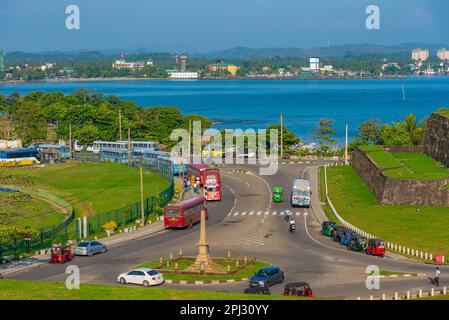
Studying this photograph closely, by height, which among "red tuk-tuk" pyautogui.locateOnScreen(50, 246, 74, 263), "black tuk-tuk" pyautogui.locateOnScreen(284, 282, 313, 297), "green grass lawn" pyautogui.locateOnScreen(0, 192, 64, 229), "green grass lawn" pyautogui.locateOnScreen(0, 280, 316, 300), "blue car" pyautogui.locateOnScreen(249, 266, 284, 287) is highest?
"green grass lawn" pyautogui.locateOnScreen(0, 280, 316, 300)

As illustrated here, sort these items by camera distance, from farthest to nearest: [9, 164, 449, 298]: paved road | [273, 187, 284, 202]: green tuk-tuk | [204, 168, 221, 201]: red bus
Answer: [204, 168, 221, 201]: red bus
[273, 187, 284, 202]: green tuk-tuk
[9, 164, 449, 298]: paved road

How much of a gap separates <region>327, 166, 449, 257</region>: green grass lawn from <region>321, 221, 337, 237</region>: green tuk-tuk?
3185 millimetres

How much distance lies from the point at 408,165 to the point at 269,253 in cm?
4533

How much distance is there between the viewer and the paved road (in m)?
44.6

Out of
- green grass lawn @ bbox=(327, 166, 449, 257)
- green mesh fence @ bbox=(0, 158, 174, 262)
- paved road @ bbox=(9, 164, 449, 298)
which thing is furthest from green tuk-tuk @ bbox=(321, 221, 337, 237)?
green mesh fence @ bbox=(0, 158, 174, 262)

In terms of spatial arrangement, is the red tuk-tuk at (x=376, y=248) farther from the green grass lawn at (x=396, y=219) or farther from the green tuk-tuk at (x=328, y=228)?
the green tuk-tuk at (x=328, y=228)

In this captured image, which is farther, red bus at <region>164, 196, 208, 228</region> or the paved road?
red bus at <region>164, 196, 208, 228</region>

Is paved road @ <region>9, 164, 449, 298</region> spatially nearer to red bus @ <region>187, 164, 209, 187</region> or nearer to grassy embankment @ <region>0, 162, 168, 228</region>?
red bus @ <region>187, 164, 209, 187</region>

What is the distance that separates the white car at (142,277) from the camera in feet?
144

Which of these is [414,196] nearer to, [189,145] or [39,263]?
[39,263]

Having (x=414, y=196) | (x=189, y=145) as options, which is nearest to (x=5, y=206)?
(x=414, y=196)

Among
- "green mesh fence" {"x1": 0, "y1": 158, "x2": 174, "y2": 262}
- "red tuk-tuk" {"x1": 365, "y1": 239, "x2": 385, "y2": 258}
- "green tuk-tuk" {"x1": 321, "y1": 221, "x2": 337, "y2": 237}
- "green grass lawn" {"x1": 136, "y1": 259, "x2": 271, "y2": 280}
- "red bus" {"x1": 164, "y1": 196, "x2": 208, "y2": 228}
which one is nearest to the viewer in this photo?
"green grass lawn" {"x1": 136, "y1": 259, "x2": 271, "y2": 280}

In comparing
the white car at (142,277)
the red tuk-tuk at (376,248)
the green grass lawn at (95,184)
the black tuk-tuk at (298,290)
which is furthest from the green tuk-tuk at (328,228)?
the green grass lawn at (95,184)
